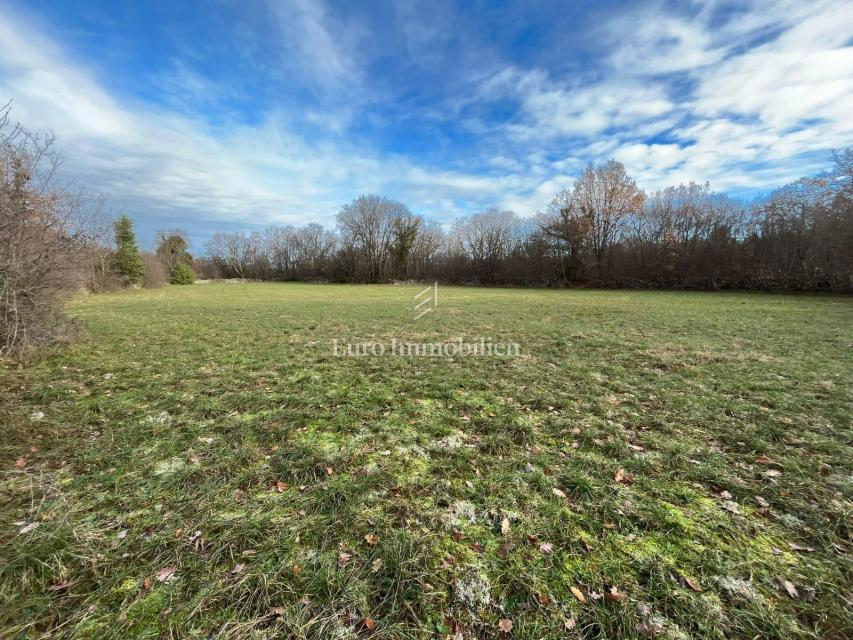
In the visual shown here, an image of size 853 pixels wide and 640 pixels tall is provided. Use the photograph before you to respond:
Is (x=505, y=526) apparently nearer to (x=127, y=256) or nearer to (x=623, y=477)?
(x=623, y=477)

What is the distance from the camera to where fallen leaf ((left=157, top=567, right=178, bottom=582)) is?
1723 mm

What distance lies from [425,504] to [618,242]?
32.1 m

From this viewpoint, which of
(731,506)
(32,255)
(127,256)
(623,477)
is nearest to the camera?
(731,506)

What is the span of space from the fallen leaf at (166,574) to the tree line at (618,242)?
1157 inches

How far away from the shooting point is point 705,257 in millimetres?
23891

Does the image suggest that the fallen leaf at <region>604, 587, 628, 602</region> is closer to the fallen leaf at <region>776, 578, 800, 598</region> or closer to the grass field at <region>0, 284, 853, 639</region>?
the grass field at <region>0, 284, 853, 639</region>

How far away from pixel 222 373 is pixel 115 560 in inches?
140

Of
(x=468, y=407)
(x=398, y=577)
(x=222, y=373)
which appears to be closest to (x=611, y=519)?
(x=398, y=577)

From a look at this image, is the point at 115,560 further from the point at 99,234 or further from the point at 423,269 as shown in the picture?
the point at 423,269

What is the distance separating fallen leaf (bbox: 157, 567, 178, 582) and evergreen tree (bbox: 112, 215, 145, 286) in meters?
32.0

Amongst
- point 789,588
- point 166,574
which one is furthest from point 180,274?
point 789,588

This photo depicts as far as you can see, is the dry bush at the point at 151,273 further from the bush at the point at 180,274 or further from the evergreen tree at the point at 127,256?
the bush at the point at 180,274

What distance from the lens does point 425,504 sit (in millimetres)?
2342

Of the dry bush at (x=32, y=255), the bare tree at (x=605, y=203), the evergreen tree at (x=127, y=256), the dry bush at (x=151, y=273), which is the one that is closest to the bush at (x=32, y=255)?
the dry bush at (x=32, y=255)
